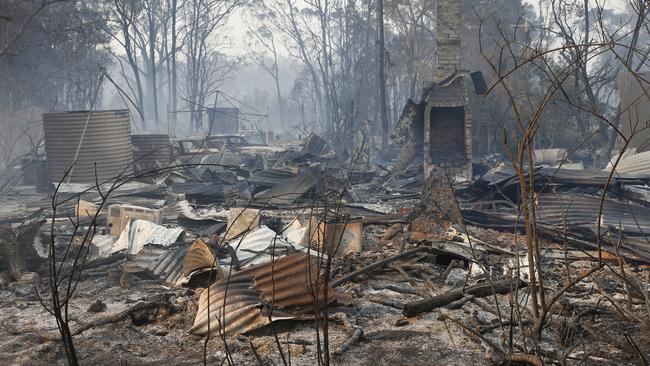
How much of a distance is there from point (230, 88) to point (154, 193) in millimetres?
79994

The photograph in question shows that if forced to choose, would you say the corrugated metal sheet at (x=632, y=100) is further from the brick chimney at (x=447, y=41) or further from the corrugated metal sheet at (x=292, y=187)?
the corrugated metal sheet at (x=292, y=187)

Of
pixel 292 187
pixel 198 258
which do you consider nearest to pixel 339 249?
pixel 198 258

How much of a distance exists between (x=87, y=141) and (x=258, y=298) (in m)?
9.99

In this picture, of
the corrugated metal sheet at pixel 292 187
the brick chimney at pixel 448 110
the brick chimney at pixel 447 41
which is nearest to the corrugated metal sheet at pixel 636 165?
the brick chimney at pixel 448 110

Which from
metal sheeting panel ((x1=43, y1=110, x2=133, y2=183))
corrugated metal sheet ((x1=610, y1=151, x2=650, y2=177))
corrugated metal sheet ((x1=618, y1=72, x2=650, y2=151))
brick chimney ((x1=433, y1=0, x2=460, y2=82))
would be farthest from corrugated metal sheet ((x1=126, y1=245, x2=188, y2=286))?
brick chimney ((x1=433, y1=0, x2=460, y2=82))

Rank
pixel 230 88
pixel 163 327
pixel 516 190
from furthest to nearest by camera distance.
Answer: pixel 230 88, pixel 516 190, pixel 163 327

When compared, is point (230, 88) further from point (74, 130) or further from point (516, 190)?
point (516, 190)

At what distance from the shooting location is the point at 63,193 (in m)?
11.9

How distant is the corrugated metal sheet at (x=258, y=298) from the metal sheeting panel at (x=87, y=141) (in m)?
9.19

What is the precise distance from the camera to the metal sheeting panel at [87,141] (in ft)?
43.6

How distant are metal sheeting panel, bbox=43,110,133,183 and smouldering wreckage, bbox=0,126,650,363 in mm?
1636

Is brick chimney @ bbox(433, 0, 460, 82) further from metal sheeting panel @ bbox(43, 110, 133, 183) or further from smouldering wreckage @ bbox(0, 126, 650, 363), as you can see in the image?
metal sheeting panel @ bbox(43, 110, 133, 183)

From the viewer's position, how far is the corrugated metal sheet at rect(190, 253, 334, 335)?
449cm

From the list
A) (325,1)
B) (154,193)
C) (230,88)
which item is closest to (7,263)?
(154,193)
